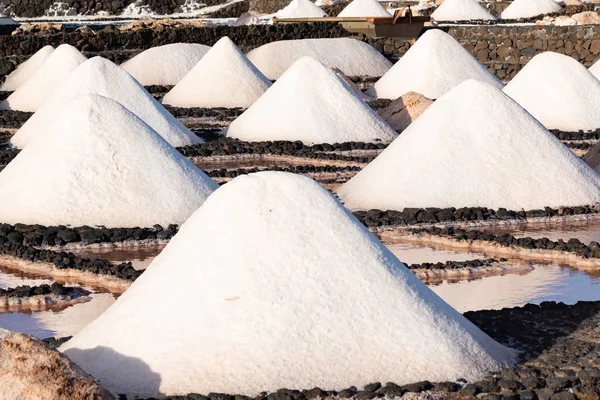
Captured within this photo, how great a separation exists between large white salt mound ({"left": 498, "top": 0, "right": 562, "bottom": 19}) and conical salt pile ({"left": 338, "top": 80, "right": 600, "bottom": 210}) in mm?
17866

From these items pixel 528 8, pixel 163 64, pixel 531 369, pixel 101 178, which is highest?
pixel 531 369

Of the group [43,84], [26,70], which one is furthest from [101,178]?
[26,70]

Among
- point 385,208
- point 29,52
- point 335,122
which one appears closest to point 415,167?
point 385,208

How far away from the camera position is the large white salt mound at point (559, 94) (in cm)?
1539

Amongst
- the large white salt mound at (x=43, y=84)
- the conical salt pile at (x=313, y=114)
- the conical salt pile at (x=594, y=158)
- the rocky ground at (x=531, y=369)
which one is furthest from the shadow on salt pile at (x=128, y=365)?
the large white salt mound at (x=43, y=84)

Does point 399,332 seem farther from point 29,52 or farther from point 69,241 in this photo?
point 29,52

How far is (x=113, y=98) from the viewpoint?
1398 cm

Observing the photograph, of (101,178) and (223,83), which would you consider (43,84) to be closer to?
(223,83)

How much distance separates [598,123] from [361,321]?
10454 millimetres

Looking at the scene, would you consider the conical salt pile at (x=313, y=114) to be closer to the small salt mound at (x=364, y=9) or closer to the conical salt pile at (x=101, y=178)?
the conical salt pile at (x=101, y=178)

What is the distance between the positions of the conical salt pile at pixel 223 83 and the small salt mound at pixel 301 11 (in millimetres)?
11309

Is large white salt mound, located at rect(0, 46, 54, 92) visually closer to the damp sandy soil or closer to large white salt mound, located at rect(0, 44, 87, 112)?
large white salt mound, located at rect(0, 44, 87, 112)

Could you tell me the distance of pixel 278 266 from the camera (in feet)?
18.4

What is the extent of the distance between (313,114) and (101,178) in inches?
191
